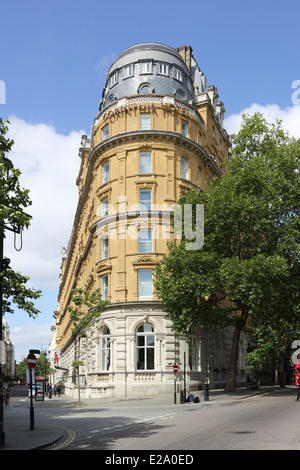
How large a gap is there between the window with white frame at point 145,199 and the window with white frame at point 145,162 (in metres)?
1.64

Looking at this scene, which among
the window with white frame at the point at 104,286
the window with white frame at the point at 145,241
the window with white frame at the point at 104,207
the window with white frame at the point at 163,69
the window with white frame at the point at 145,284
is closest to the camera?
the window with white frame at the point at 145,284

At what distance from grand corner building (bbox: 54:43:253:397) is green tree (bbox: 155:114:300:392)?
2065 mm

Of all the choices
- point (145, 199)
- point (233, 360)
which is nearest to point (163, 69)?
point (145, 199)

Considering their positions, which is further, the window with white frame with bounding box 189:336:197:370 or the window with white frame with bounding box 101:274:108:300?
the window with white frame with bounding box 101:274:108:300

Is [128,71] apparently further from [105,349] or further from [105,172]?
[105,349]

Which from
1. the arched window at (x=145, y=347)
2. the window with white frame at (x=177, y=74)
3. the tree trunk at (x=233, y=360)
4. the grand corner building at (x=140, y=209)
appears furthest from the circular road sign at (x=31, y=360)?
the window with white frame at (x=177, y=74)

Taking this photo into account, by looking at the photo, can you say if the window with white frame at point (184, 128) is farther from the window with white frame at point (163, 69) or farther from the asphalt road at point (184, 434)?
the asphalt road at point (184, 434)

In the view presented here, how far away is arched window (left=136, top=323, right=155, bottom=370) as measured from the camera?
120ft

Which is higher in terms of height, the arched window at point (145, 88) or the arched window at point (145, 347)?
the arched window at point (145, 88)

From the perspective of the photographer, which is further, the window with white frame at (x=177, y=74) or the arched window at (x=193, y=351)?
the window with white frame at (x=177, y=74)

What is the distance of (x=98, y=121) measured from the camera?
146 feet

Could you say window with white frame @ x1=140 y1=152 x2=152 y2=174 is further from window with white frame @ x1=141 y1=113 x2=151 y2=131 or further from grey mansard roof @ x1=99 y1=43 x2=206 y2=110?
grey mansard roof @ x1=99 y1=43 x2=206 y2=110

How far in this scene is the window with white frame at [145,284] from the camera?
37812mm

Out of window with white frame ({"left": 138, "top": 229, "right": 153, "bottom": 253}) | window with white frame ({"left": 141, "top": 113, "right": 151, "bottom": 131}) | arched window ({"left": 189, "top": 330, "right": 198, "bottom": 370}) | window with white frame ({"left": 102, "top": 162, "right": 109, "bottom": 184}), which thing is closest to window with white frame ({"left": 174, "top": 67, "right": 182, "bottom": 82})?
window with white frame ({"left": 141, "top": 113, "right": 151, "bottom": 131})
